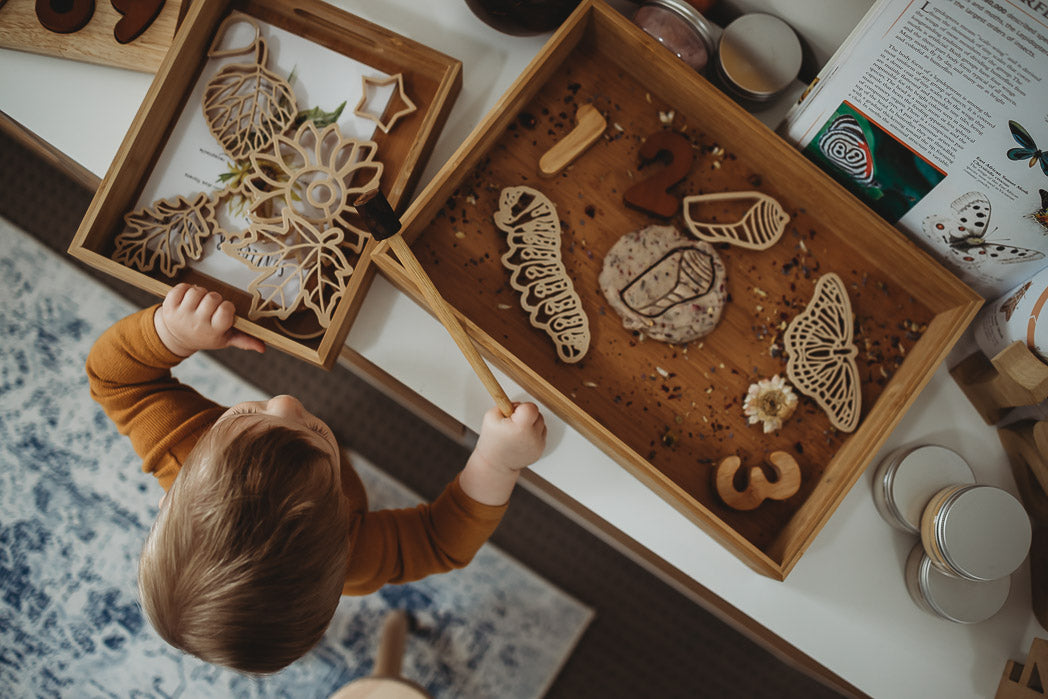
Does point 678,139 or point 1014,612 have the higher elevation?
point 678,139

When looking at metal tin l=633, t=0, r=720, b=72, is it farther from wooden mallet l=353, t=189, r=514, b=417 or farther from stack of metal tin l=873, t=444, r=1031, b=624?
stack of metal tin l=873, t=444, r=1031, b=624

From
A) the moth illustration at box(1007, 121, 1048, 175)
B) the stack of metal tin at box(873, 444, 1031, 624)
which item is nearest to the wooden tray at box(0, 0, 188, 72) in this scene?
the moth illustration at box(1007, 121, 1048, 175)

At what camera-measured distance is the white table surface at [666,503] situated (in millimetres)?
643

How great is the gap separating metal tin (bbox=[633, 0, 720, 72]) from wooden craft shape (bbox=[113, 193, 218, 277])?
1.69ft

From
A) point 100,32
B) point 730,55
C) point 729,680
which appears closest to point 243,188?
point 100,32

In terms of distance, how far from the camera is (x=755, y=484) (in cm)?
61

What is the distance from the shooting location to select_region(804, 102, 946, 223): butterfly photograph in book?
58 centimetres

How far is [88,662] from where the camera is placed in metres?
1.03

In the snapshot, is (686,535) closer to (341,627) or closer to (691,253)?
(691,253)

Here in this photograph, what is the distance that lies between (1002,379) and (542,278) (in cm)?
50

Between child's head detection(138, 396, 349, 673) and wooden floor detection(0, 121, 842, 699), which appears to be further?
wooden floor detection(0, 121, 842, 699)

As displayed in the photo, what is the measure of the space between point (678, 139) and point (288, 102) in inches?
17.0

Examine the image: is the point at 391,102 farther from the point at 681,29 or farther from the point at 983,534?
the point at 983,534

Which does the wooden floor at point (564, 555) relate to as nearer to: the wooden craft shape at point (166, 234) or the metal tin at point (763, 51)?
the wooden craft shape at point (166, 234)
